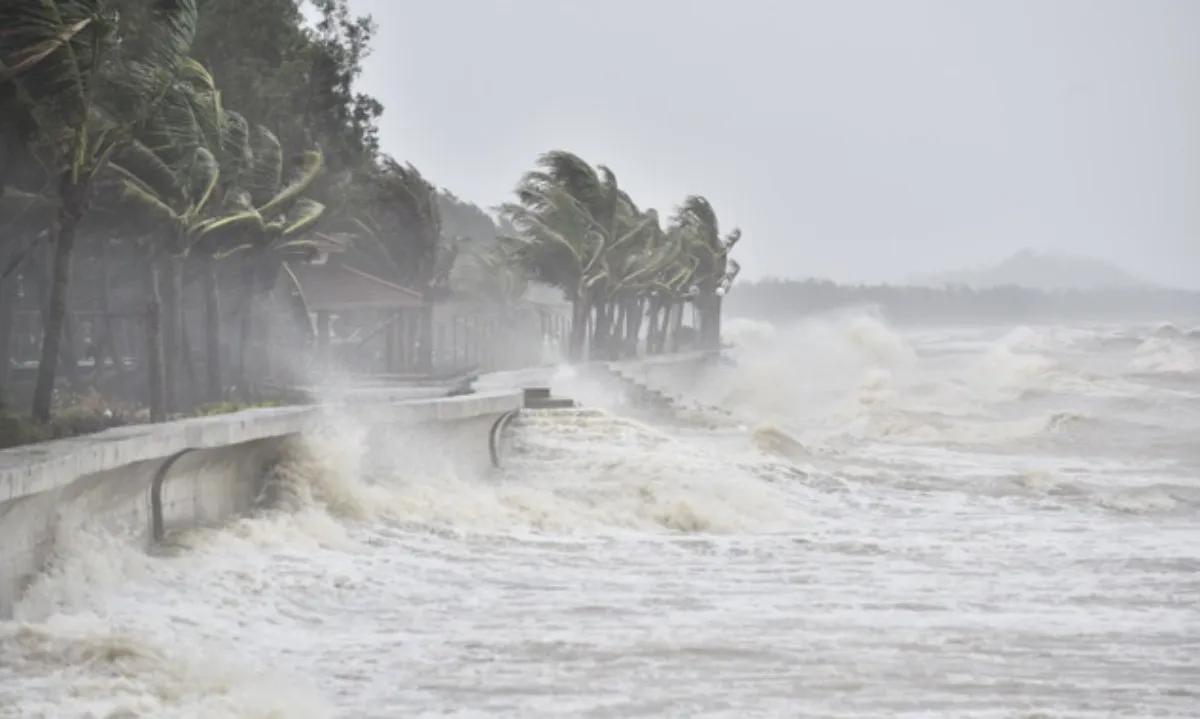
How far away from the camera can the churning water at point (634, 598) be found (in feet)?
32.8

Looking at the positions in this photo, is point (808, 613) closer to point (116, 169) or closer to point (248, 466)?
point (248, 466)

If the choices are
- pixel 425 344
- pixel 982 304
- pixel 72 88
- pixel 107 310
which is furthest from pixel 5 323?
pixel 982 304

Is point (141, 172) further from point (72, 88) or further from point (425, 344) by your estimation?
point (425, 344)

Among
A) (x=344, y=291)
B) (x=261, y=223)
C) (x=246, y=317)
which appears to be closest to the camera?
(x=261, y=223)

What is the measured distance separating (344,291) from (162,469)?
23002 mm

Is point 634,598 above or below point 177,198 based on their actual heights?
below

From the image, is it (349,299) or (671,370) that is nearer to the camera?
(349,299)

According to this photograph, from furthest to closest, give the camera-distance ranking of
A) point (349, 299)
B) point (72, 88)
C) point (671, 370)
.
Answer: point (671, 370) < point (349, 299) < point (72, 88)

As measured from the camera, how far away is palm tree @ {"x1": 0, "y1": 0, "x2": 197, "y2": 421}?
1528cm

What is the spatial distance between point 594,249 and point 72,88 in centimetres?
3453

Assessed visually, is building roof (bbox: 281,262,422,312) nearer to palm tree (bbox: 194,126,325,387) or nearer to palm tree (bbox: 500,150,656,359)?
palm tree (bbox: 194,126,325,387)

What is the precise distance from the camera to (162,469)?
14.7m

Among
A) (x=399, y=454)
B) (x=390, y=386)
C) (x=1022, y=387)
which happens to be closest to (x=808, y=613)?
(x=399, y=454)

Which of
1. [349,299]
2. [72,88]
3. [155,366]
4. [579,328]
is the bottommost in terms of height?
[155,366]
